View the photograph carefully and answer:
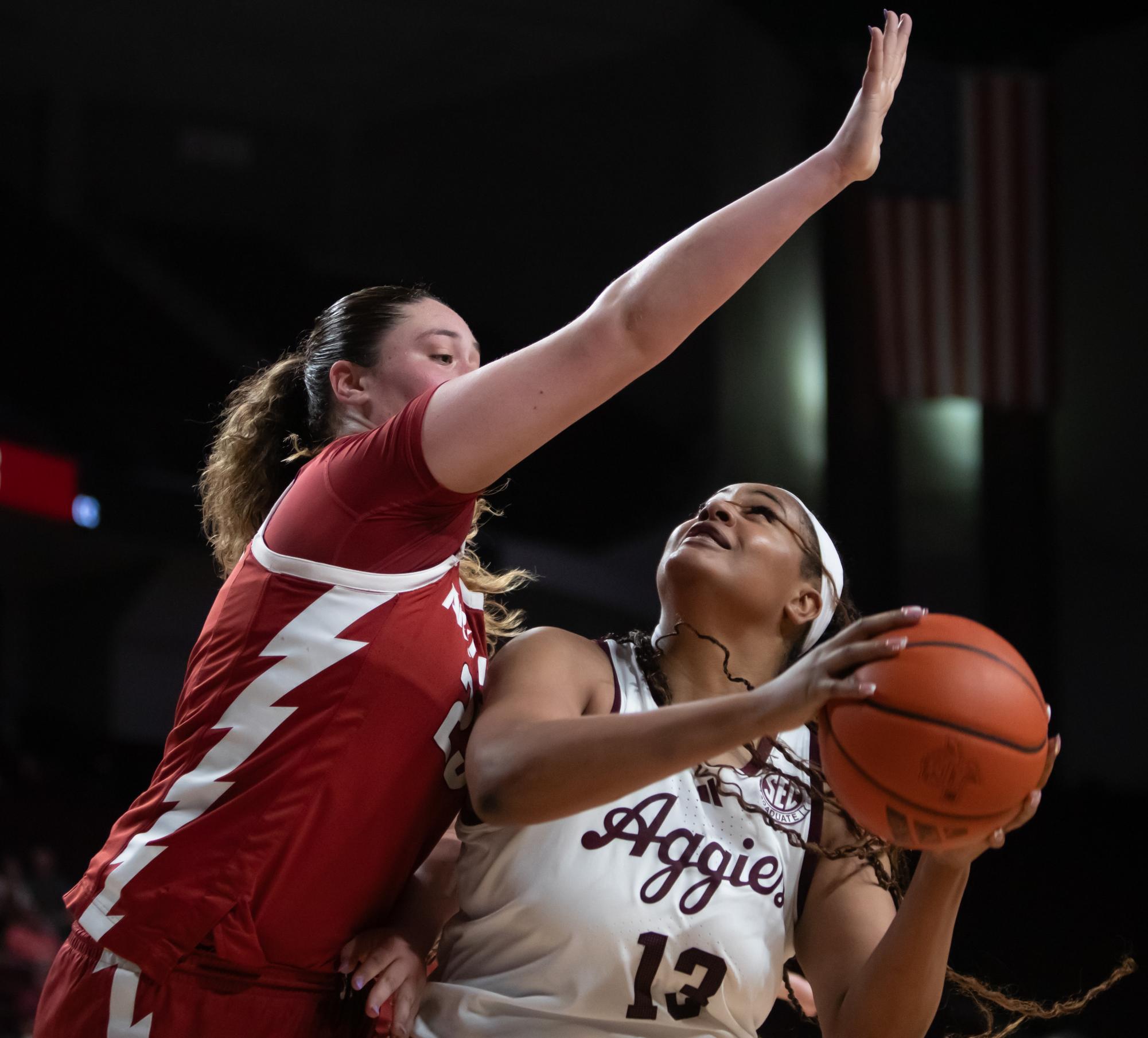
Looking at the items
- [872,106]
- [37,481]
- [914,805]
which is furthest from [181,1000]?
[37,481]

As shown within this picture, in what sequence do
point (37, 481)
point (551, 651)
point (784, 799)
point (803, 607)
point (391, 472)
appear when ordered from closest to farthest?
1. point (391, 472)
2. point (551, 651)
3. point (784, 799)
4. point (803, 607)
5. point (37, 481)

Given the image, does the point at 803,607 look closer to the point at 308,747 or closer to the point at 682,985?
the point at 682,985

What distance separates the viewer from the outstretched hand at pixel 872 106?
1.95 meters

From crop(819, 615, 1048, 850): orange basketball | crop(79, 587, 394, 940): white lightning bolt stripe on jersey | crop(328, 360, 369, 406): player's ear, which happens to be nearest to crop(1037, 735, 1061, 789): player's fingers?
crop(819, 615, 1048, 850): orange basketball

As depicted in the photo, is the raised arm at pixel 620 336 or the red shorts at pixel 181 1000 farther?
the red shorts at pixel 181 1000

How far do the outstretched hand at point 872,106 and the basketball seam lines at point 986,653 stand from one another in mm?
675

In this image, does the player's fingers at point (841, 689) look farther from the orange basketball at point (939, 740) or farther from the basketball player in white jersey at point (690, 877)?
the basketball player in white jersey at point (690, 877)

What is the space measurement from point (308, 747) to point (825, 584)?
0.99 meters

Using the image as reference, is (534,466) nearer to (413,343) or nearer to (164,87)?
(164,87)

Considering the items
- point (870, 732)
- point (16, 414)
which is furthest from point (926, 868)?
point (16, 414)

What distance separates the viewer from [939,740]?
5.34 feet

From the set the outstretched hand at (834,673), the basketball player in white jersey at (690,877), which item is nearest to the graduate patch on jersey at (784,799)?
the basketball player in white jersey at (690,877)

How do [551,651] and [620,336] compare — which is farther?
[551,651]

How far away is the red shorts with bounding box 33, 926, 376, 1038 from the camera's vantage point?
6.66 feet
